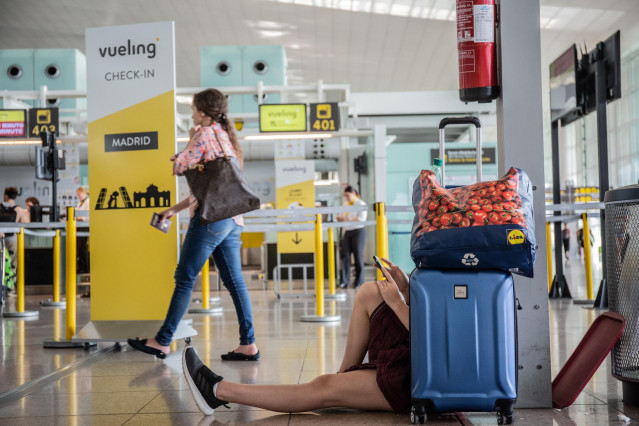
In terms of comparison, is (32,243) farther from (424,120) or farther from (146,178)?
(424,120)

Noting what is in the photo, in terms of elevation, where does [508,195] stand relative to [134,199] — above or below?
below

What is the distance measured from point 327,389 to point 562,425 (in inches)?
33.3

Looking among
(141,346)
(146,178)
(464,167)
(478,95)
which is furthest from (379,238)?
(464,167)

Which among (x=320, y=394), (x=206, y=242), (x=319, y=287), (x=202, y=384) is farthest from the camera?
(x=319, y=287)

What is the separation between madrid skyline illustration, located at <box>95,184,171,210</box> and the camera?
4.86 meters

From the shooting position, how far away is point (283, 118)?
12320 millimetres

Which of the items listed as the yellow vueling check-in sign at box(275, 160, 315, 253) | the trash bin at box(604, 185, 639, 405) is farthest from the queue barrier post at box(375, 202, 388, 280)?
the yellow vueling check-in sign at box(275, 160, 315, 253)

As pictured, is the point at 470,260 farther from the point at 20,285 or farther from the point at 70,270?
the point at 20,285

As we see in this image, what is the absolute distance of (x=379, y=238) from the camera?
5.76 metres

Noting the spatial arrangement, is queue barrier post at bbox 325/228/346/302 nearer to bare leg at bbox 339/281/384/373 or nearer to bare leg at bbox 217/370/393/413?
bare leg at bbox 339/281/384/373

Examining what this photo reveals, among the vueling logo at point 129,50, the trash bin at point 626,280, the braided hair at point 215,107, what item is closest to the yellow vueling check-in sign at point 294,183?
the vueling logo at point 129,50

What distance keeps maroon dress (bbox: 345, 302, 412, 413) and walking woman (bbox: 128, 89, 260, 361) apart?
5.22 feet

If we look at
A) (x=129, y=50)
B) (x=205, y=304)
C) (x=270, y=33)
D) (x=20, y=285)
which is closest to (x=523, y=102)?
(x=129, y=50)

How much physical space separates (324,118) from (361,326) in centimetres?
951
